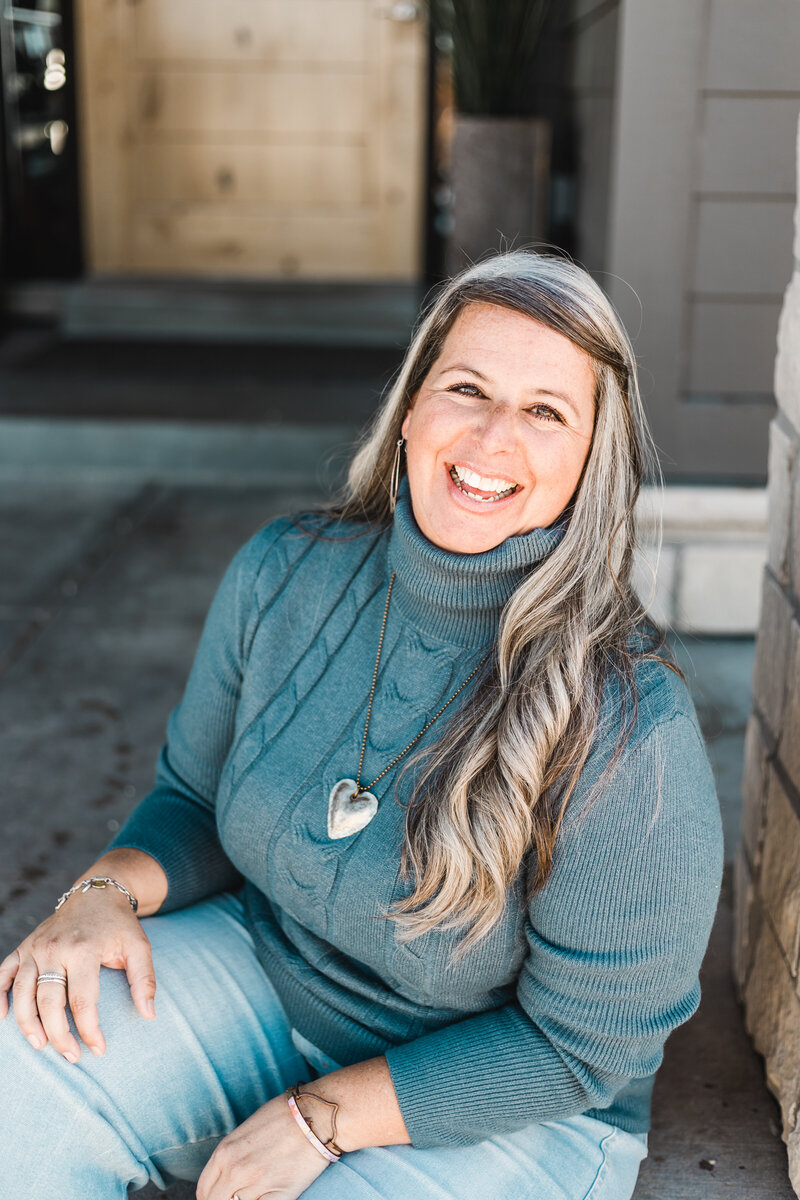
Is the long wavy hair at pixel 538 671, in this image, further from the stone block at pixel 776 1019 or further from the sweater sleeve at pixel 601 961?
the stone block at pixel 776 1019

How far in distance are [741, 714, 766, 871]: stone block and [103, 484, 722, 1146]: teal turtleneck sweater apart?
48cm

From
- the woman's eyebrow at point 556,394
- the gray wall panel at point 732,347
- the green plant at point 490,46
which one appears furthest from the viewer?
the green plant at point 490,46

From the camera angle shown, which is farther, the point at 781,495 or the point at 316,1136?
the point at 781,495

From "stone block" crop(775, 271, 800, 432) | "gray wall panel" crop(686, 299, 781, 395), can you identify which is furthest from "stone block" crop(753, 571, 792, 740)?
"gray wall panel" crop(686, 299, 781, 395)

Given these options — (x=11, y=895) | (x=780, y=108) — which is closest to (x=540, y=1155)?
(x=11, y=895)

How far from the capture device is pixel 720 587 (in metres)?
3.03

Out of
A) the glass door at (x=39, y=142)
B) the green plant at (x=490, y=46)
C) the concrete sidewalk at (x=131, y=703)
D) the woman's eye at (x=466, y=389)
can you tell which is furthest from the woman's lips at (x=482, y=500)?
the glass door at (x=39, y=142)

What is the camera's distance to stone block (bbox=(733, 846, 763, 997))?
66.6 inches

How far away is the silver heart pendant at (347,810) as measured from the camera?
4.13ft

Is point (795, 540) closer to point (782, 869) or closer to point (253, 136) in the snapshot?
point (782, 869)

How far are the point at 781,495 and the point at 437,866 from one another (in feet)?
2.47

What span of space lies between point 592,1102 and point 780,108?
2.58m

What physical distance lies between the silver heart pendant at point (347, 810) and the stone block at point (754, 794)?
0.67m

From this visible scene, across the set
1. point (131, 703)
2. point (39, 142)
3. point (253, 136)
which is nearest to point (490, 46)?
point (253, 136)
